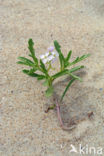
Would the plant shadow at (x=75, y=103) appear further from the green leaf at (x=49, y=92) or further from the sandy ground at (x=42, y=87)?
the green leaf at (x=49, y=92)

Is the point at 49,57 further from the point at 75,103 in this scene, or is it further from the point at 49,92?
the point at 75,103

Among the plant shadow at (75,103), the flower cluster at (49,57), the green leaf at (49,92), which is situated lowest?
the plant shadow at (75,103)

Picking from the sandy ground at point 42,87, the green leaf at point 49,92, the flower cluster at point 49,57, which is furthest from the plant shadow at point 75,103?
the flower cluster at point 49,57

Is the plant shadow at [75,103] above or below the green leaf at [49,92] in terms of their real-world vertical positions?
below

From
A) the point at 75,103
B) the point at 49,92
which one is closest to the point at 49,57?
the point at 49,92

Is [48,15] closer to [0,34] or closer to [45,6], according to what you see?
[45,6]

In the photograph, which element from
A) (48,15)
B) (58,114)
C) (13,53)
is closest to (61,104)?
(58,114)

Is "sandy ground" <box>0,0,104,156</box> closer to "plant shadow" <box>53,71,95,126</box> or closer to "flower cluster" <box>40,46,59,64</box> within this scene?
"plant shadow" <box>53,71,95,126</box>

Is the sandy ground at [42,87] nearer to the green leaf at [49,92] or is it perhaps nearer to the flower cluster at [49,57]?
the green leaf at [49,92]
